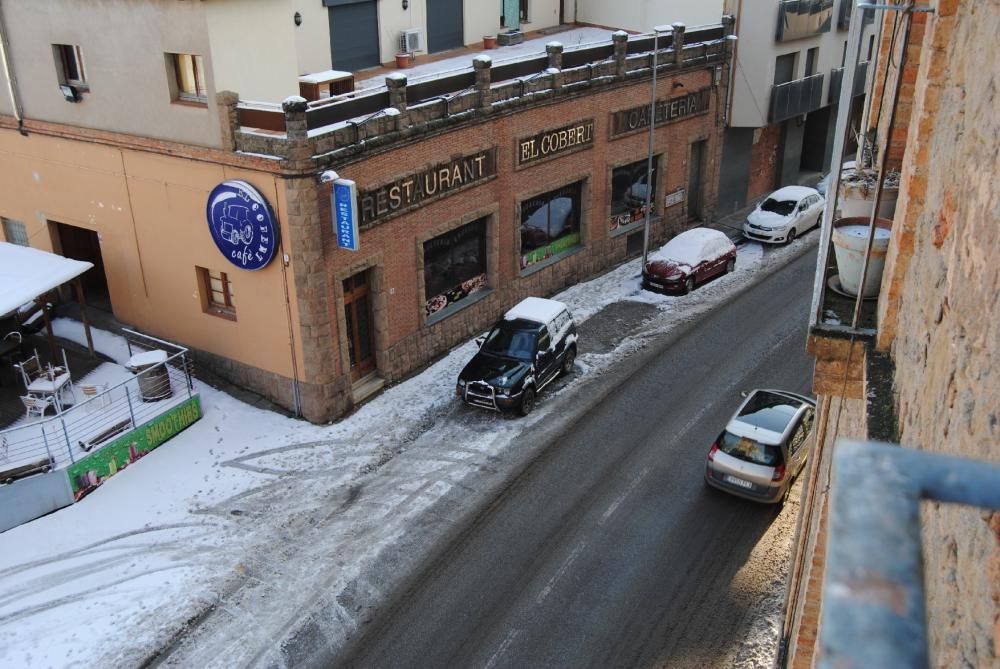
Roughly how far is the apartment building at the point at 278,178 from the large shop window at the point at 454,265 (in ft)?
0.28

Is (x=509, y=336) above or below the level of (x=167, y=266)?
below

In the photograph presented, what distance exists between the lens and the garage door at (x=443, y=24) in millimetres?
31672

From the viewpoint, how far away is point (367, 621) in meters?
15.5

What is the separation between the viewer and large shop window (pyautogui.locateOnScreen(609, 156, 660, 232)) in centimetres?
3062

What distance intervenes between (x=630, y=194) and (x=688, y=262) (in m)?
4.07

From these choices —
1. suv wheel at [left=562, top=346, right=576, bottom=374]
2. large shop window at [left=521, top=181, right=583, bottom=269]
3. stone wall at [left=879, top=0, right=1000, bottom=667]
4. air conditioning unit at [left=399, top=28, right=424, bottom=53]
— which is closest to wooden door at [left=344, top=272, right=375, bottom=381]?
suv wheel at [left=562, top=346, right=576, bottom=374]

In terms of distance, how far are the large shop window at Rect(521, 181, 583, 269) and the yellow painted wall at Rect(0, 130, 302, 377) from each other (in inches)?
366

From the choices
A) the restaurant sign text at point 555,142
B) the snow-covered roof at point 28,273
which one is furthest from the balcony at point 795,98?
the snow-covered roof at point 28,273

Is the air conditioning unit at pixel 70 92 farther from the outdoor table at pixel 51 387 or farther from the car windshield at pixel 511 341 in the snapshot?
the car windshield at pixel 511 341

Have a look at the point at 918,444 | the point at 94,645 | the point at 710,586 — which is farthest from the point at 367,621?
the point at 918,444

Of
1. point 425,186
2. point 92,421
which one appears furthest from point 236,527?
point 425,186

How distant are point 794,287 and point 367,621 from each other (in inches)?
757

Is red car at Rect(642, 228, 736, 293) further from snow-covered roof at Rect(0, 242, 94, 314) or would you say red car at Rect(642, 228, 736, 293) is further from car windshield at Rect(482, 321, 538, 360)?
snow-covered roof at Rect(0, 242, 94, 314)

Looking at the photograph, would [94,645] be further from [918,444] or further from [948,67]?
[948,67]
